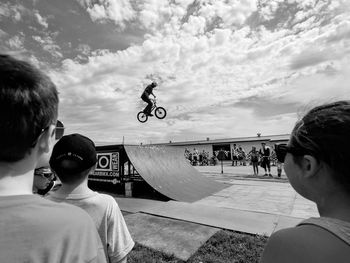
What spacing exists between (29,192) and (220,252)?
3550 millimetres

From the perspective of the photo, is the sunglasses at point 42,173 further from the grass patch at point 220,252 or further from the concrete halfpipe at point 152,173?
the concrete halfpipe at point 152,173

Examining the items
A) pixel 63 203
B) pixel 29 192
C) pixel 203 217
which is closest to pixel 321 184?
pixel 63 203

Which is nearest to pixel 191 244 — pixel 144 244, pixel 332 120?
pixel 144 244

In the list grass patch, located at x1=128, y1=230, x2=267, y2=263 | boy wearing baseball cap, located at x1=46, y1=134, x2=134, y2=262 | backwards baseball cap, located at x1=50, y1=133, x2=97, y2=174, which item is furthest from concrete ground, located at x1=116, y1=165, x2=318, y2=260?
backwards baseball cap, located at x1=50, y1=133, x2=97, y2=174

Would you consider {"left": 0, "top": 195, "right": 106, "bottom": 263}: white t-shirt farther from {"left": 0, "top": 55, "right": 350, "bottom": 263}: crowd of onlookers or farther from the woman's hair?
the woman's hair

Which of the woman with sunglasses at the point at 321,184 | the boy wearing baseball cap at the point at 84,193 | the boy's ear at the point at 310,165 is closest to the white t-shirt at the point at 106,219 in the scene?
the boy wearing baseball cap at the point at 84,193

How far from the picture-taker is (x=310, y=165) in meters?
1.01

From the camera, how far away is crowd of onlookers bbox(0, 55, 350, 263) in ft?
2.41

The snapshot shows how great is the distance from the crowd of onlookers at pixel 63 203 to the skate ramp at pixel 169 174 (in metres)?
6.86

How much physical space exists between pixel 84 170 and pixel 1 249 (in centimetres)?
102

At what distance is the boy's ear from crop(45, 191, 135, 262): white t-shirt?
54.3 inches

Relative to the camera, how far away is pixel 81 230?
0.81m

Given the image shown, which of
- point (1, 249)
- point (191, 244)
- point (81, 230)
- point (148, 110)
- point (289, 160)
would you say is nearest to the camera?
point (1, 249)

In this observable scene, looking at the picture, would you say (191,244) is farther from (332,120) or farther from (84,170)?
(332,120)
